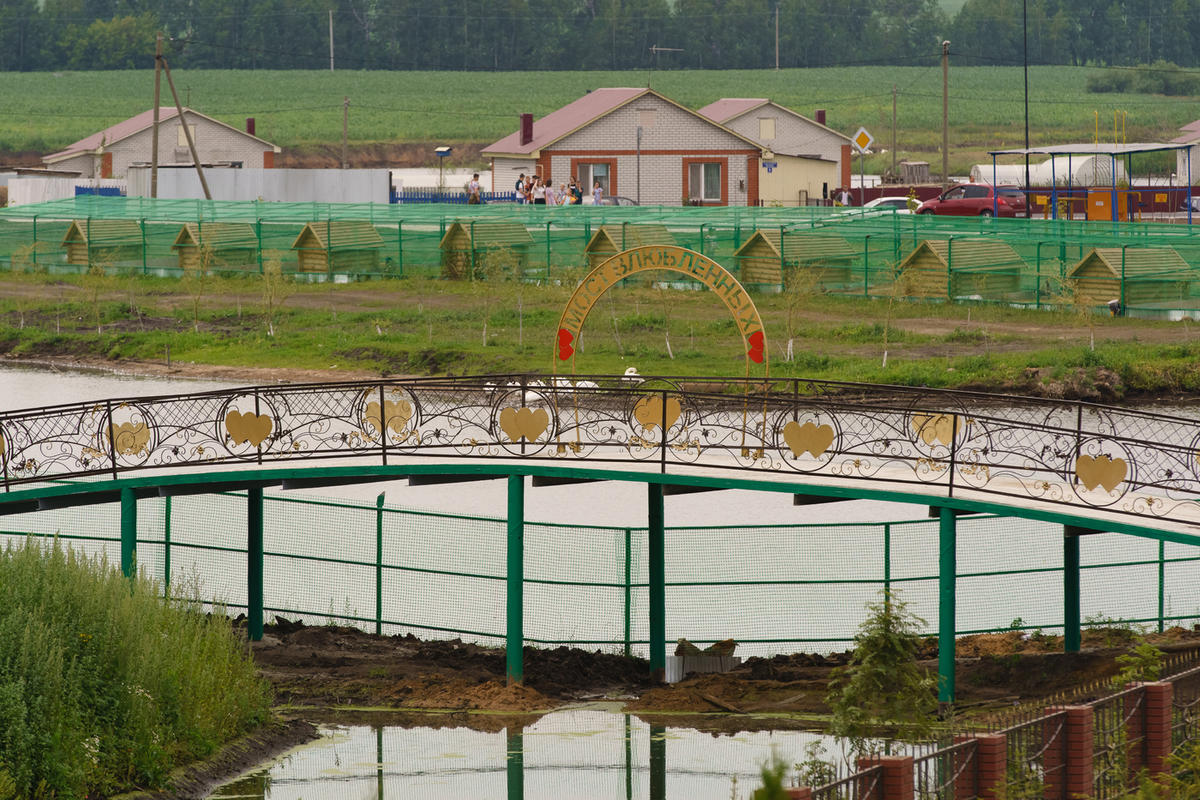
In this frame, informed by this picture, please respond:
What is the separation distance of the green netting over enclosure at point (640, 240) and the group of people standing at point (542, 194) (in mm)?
8391

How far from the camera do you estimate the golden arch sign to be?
19.7 meters

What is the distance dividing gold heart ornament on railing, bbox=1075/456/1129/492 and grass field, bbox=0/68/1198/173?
7652 centimetres

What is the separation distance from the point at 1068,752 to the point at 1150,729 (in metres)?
0.90

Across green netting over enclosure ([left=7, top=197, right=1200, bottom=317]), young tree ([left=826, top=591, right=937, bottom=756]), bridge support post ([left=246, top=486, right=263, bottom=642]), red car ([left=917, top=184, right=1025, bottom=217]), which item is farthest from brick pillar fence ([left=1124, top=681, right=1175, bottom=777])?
red car ([left=917, top=184, right=1025, bottom=217])

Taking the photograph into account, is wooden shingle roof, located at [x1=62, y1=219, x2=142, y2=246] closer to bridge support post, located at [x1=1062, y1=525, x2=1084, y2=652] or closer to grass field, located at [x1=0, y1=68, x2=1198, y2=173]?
bridge support post, located at [x1=1062, y1=525, x2=1084, y2=652]

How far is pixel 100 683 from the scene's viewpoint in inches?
550

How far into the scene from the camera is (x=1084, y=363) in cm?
3228

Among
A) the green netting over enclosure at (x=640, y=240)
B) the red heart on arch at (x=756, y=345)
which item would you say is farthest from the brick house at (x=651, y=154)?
the red heart on arch at (x=756, y=345)

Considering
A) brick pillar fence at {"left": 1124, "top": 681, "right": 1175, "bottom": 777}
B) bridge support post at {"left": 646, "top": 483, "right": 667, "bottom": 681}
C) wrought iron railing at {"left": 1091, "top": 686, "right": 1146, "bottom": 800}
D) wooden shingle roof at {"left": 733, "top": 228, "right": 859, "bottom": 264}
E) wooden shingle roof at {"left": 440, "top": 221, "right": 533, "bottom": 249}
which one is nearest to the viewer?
wrought iron railing at {"left": 1091, "top": 686, "right": 1146, "bottom": 800}

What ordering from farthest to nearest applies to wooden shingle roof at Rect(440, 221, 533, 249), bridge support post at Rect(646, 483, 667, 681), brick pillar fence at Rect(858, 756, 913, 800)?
1. wooden shingle roof at Rect(440, 221, 533, 249)
2. bridge support post at Rect(646, 483, 667, 681)
3. brick pillar fence at Rect(858, 756, 913, 800)

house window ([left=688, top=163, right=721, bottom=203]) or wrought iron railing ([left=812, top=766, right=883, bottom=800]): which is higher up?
house window ([left=688, top=163, right=721, bottom=203])

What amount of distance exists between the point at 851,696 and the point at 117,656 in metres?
5.99

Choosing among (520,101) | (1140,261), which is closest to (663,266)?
(1140,261)

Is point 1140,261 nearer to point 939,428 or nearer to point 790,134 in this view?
point 939,428
